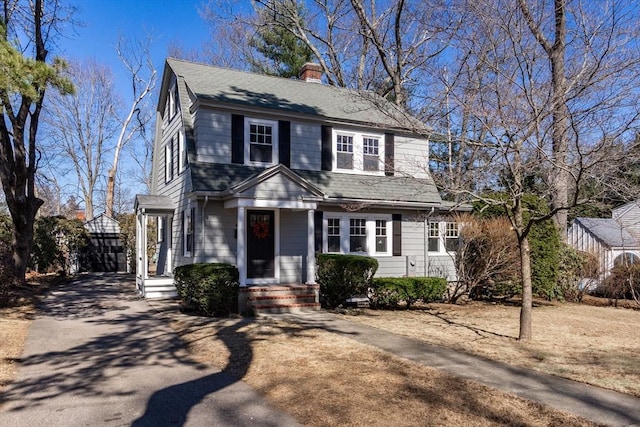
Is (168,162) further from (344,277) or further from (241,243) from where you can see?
(344,277)

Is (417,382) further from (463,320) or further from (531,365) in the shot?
(463,320)

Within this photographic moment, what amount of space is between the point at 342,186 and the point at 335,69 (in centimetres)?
1363

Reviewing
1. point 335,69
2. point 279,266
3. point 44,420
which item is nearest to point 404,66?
point 335,69

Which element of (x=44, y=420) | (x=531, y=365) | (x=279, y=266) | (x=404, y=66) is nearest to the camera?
(x=44, y=420)

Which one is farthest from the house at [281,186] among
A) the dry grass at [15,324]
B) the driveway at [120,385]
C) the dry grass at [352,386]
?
the dry grass at [352,386]

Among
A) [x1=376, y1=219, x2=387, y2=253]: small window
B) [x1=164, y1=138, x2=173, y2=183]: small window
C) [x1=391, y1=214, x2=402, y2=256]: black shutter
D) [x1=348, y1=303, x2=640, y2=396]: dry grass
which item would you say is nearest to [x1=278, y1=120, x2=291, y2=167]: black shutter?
[x1=376, y1=219, x2=387, y2=253]: small window

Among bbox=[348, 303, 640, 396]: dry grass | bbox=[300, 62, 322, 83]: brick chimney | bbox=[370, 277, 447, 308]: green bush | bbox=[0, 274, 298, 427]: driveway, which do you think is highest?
bbox=[300, 62, 322, 83]: brick chimney

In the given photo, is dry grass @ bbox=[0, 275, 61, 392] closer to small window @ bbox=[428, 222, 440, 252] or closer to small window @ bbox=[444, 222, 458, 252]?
small window @ bbox=[428, 222, 440, 252]

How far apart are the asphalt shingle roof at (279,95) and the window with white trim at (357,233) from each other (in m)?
2.93

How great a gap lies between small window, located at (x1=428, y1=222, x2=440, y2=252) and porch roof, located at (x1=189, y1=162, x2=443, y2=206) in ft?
3.30

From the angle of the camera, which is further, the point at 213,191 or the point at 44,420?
the point at 213,191

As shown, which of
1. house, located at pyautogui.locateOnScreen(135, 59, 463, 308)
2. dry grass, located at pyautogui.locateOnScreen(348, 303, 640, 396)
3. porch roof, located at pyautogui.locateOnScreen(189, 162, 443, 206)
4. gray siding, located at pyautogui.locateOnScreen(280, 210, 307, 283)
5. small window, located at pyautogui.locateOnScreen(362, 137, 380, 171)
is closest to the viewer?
dry grass, located at pyautogui.locateOnScreen(348, 303, 640, 396)

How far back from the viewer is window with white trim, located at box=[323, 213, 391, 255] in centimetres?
1453

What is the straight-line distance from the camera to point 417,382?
6000mm
